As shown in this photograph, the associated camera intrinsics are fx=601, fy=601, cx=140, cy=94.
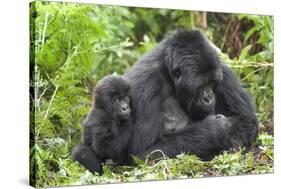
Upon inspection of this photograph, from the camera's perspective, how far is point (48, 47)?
5.07m

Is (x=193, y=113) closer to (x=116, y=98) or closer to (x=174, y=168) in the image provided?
(x=174, y=168)

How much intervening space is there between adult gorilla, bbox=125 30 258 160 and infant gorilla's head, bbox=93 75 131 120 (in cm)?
10

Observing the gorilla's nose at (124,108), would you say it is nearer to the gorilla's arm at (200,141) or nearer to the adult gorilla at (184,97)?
the adult gorilla at (184,97)

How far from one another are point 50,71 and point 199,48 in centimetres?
133

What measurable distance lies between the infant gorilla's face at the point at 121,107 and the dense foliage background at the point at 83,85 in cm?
31

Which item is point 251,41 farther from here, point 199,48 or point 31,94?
point 31,94

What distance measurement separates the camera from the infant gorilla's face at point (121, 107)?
5.08 meters

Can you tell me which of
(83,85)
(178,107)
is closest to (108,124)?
(83,85)

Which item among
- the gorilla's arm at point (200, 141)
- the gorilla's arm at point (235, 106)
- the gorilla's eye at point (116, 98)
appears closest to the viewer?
the gorilla's eye at point (116, 98)

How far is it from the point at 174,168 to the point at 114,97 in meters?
0.88

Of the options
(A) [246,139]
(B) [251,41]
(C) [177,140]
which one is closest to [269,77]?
(B) [251,41]

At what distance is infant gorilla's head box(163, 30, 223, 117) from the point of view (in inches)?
206

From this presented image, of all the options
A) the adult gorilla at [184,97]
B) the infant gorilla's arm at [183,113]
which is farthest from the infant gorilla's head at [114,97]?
the infant gorilla's arm at [183,113]
